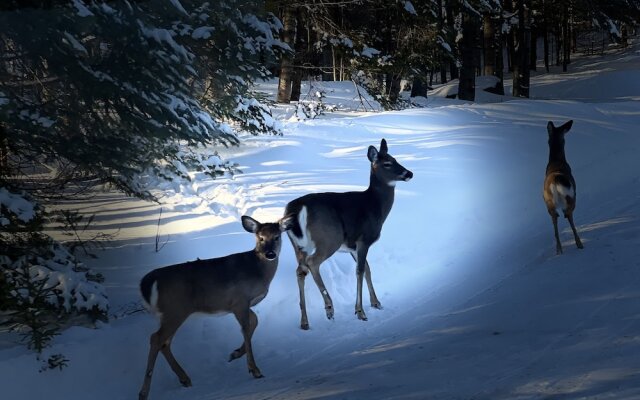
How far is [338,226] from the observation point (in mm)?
8250

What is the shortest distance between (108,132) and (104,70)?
671mm

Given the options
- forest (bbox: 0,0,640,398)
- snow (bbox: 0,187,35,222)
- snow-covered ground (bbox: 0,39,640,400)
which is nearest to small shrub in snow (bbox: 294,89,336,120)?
forest (bbox: 0,0,640,398)

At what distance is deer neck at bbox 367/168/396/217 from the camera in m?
8.92

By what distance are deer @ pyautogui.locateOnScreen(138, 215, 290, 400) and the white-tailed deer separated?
60cm

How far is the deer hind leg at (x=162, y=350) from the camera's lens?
19.9ft

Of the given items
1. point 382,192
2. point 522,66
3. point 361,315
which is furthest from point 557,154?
point 522,66

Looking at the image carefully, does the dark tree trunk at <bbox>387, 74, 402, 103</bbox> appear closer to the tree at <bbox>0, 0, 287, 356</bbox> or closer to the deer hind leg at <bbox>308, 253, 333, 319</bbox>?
the tree at <bbox>0, 0, 287, 356</bbox>

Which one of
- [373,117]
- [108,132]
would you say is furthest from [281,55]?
[108,132]

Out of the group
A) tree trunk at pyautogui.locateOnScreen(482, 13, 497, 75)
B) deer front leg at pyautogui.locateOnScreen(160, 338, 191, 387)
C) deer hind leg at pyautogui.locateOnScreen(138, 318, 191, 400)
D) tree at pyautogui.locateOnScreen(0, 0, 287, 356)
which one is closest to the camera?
deer hind leg at pyautogui.locateOnScreen(138, 318, 191, 400)

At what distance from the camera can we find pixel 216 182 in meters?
12.5

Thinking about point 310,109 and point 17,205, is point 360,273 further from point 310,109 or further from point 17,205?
Result: point 310,109

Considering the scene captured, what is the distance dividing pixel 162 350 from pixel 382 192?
11.8 ft

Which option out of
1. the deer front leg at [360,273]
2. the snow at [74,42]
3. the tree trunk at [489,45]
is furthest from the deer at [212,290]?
Result: the tree trunk at [489,45]

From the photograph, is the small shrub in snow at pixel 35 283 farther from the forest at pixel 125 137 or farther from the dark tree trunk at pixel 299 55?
the dark tree trunk at pixel 299 55
